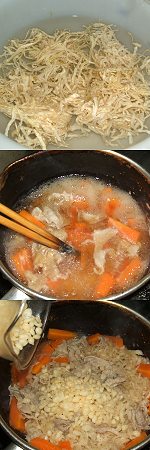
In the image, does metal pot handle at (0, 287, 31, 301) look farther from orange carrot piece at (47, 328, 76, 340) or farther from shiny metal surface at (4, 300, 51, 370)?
orange carrot piece at (47, 328, 76, 340)

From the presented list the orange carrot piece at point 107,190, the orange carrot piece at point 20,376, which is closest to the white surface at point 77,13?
the orange carrot piece at point 107,190

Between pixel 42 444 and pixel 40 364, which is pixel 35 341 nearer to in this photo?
pixel 40 364

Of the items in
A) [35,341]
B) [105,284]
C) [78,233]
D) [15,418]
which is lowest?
[15,418]

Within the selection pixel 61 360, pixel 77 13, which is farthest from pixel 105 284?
pixel 77 13

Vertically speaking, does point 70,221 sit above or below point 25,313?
above

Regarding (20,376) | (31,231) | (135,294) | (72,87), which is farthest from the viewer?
(72,87)

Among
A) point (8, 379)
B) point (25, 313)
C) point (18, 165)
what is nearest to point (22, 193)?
point (18, 165)

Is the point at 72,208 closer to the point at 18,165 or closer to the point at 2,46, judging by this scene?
the point at 18,165

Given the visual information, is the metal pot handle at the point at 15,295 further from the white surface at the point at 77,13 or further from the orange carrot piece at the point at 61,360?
the white surface at the point at 77,13
